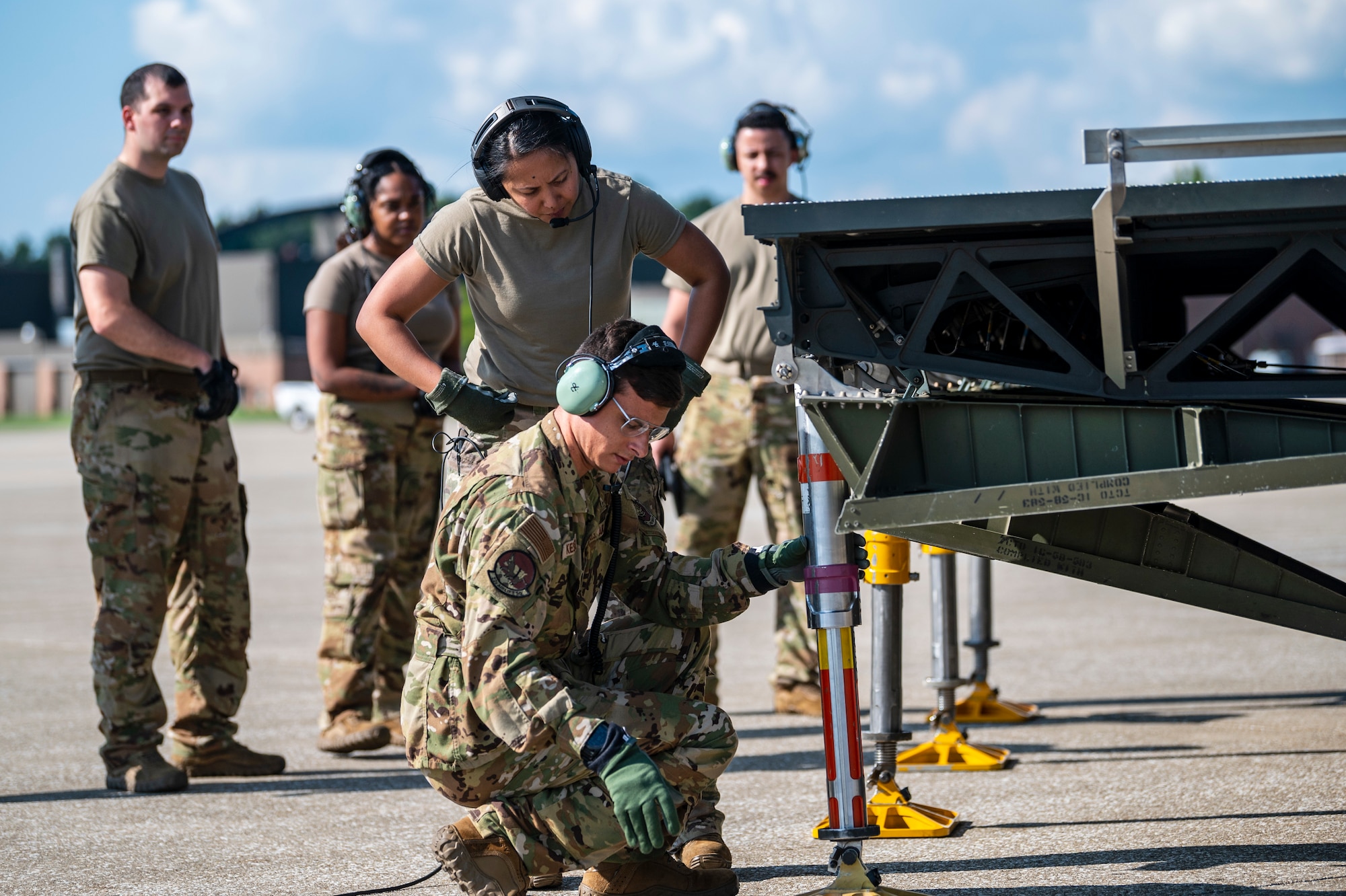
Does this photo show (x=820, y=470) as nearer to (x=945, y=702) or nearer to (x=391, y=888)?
(x=391, y=888)

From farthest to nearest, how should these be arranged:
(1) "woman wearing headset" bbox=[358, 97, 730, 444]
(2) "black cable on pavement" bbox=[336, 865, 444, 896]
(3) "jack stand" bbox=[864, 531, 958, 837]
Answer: (3) "jack stand" bbox=[864, 531, 958, 837] < (1) "woman wearing headset" bbox=[358, 97, 730, 444] < (2) "black cable on pavement" bbox=[336, 865, 444, 896]

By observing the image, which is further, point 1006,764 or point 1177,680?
point 1177,680

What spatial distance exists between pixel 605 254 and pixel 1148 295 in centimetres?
186

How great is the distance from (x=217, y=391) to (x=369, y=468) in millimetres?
936

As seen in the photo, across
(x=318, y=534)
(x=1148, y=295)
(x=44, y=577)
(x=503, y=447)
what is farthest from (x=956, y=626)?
(x=318, y=534)

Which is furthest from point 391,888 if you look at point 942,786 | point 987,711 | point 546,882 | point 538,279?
point 987,711

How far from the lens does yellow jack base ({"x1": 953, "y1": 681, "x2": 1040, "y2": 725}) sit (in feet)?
21.0

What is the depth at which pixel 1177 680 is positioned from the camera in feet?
24.0

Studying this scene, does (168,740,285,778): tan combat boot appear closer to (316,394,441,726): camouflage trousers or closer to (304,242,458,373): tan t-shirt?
→ (316,394,441,726): camouflage trousers

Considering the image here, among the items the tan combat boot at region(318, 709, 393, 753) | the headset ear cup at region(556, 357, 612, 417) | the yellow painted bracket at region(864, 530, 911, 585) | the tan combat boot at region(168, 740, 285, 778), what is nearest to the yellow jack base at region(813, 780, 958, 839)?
the yellow painted bracket at region(864, 530, 911, 585)

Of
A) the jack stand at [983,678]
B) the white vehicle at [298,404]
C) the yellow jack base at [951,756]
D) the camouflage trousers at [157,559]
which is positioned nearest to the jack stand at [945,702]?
the yellow jack base at [951,756]

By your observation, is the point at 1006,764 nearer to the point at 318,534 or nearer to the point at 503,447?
the point at 503,447

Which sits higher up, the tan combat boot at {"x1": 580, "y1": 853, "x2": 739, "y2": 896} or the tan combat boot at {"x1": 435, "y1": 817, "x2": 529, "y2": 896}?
the tan combat boot at {"x1": 435, "y1": 817, "x2": 529, "y2": 896}

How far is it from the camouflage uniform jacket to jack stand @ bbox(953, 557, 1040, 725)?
2.74m
